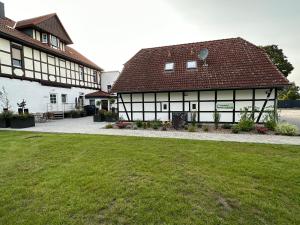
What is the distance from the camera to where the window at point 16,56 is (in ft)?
45.4

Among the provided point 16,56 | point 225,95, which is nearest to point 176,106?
point 225,95

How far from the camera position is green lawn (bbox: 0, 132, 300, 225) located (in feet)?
9.06

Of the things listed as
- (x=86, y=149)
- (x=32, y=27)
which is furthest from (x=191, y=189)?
(x=32, y=27)

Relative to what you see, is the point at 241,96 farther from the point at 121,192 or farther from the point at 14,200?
the point at 14,200

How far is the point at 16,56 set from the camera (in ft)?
46.1

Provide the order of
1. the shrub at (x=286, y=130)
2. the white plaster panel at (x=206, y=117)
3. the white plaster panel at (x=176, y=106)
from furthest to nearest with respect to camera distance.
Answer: the white plaster panel at (x=176, y=106) < the white plaster panel at (x=206, y=117) < the shrub at (x=286, y=130)

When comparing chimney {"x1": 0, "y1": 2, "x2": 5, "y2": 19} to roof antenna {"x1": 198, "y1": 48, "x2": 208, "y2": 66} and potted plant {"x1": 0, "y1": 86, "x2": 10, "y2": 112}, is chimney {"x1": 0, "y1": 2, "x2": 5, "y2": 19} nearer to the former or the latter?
potted plant {"x1": 0, "y1": 86, "x2": 10, "y2": 112}

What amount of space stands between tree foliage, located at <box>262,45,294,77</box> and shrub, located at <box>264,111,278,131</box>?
25749mm

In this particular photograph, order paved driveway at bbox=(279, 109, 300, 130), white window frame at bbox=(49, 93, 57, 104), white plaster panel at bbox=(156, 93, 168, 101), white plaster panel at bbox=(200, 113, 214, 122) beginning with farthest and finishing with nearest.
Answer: white window frame at bbox=(49, 93, 57, 104) → paved driveway at bbox=(279, 109, 300, 130) → white plaster panel at bbox=(156, 93, 168, 101) → white plaster panel at bbox=(200, 113, 214, 122)

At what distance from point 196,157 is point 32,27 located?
1806 cm

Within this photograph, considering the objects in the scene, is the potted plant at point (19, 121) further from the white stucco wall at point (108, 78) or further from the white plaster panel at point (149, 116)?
the white stucco wall at point (108, 78)

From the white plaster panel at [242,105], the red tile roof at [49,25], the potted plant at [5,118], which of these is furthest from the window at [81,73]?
the white plaster panel at [242,105]

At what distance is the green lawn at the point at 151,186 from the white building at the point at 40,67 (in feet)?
33.7

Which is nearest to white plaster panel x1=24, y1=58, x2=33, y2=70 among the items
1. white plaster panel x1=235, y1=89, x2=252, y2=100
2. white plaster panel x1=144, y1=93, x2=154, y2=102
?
white plaster panel x1=144, y1=93, x2=154, y2=102
